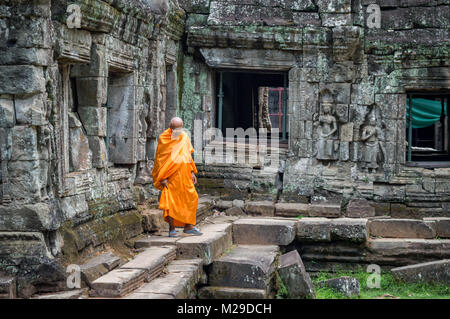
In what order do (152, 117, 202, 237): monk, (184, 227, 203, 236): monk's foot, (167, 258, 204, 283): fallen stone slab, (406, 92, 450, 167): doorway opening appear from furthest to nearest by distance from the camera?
(406, 92, 450, 167): doorway opening
(184, 227, 203, 236): monk's foot
(152, 117, 202, 237): monk
(167, 258, 204, 283): fallen stone slab

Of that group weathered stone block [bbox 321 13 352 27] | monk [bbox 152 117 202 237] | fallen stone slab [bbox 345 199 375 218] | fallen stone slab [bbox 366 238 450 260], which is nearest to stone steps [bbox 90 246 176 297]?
monk [bbox 152 117 202 237]

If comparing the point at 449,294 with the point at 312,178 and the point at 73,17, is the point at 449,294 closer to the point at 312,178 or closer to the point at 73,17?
the point at 312,178

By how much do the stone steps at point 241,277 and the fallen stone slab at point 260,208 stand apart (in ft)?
9.74

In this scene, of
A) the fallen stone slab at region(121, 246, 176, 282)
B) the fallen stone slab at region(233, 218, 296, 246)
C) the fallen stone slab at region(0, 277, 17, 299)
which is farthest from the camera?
the fallen stone slab at region(233, 218, 296, 246)

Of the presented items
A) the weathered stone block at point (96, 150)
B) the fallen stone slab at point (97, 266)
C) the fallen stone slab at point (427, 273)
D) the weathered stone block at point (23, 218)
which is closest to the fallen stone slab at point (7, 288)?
the weathered stone block at point (23, 218)

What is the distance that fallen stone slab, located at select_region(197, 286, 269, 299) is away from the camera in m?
7.38

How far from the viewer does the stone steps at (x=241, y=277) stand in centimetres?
748

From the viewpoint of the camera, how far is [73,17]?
7.03 m

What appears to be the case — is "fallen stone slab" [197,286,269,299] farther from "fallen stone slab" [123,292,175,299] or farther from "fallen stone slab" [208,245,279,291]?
"fallen stone slab" [123,292,175,299]

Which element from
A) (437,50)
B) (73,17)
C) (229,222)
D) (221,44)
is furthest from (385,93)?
(73,17)

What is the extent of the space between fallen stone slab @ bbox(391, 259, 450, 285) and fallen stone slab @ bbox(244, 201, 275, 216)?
2553 millimetres

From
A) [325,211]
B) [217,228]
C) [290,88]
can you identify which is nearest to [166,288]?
[217,228]

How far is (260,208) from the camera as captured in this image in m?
11.0

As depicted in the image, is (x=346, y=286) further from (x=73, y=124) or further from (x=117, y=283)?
(x=73, y=124)
